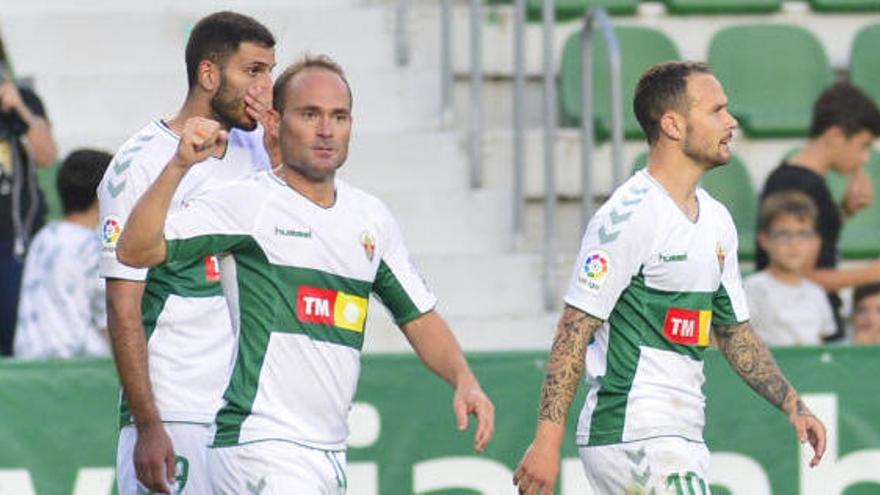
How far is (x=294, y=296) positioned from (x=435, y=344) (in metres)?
0.51

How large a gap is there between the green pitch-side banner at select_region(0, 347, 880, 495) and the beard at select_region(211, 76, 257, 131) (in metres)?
1.94

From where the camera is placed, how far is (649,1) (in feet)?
40.5

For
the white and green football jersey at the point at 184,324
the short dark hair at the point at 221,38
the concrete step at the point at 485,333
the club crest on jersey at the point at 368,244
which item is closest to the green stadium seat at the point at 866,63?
the concrete step at the point at 485,333

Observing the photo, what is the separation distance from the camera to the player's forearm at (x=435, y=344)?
6441mm

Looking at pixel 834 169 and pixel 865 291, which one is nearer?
pixel 865 291

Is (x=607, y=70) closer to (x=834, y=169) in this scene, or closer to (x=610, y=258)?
(x=834, y=169)

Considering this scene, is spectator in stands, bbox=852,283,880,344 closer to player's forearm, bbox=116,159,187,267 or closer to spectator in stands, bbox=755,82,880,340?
spectator in stands, bbox=755,82,880,340

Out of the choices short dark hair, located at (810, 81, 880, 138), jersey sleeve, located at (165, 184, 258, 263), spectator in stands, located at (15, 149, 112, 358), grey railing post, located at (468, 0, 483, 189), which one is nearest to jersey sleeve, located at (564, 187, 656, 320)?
jersey sleeve, located at (165, 184, 258, 263)

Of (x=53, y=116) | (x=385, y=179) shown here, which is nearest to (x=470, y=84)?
(x=385, y=179)

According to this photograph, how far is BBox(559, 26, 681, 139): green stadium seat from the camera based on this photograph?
11.3 m

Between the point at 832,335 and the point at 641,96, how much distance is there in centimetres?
348

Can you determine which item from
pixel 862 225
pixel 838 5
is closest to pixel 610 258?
pixel 862 225

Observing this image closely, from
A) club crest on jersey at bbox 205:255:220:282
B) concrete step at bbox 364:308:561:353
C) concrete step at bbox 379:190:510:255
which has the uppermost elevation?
club crest on jersey at bbox 205:255:220:282

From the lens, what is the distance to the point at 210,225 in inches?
242
